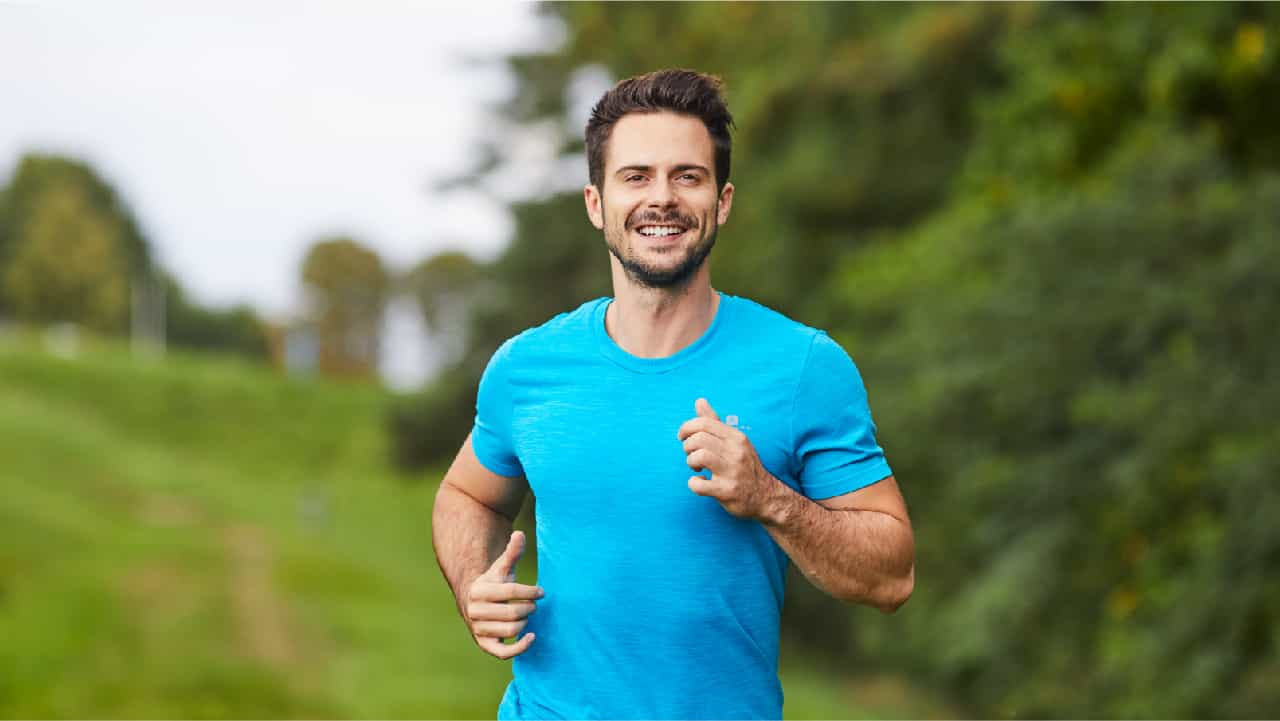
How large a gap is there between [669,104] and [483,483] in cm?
86

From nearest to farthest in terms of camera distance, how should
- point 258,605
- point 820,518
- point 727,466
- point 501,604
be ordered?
point 727,466 → point 820,518 → point 501,604 → point 258,605

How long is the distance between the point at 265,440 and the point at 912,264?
32320mm

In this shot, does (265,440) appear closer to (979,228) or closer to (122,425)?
(122,425)

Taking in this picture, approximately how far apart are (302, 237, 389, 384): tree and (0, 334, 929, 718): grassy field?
19.4 meters

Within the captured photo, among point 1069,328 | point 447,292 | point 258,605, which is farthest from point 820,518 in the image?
point 447,292

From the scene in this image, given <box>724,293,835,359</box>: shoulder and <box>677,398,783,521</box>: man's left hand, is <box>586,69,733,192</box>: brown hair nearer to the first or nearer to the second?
<box>724,293,835,359</box>: shoulder

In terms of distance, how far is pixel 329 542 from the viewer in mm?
26859

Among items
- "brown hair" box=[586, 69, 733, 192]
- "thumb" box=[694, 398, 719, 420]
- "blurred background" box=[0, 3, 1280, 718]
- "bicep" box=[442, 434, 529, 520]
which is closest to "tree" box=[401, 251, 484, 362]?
"blurred background" box=[0, 3, 1280, 718]

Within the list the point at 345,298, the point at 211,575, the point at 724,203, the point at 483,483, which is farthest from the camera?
the point at 345,298

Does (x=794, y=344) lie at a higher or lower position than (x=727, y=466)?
higher

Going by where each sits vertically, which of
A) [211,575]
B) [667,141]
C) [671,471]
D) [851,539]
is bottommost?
Result: [211,575]

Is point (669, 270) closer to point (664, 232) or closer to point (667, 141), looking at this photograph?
point (664, 232)

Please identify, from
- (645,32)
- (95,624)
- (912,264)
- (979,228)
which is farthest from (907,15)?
(95,624)

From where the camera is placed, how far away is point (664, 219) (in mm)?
2369
